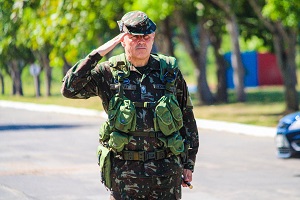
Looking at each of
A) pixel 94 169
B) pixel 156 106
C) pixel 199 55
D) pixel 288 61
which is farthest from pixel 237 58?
pixel 156 106

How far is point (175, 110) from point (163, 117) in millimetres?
148

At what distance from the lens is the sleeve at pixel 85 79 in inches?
219

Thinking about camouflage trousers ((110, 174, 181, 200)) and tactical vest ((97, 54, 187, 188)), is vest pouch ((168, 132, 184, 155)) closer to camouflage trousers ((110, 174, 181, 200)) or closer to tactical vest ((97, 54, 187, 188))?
tactical vest ((97, 54, 187, 188))

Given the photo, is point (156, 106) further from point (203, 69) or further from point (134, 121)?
point (203, 69)

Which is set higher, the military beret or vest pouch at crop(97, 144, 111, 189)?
the military beret

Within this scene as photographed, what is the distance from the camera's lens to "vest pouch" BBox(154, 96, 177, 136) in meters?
5.45

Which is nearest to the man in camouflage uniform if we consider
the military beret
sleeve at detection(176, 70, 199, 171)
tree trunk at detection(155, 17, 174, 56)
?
the military beret

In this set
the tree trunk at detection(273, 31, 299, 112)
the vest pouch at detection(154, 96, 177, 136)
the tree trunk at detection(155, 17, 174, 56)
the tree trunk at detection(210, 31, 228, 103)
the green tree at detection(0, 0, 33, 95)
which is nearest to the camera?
the vest pouch at detection(154, 96, 177, 136)

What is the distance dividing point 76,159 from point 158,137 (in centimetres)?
967

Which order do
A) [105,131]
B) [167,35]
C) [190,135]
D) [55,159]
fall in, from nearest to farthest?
[105,131]
[190,135]
[55,159]
[167,35]

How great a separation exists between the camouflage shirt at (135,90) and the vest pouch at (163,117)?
0.21 ft

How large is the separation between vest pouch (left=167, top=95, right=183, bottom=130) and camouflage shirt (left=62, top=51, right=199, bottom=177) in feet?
0.25

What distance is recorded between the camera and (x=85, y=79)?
5.58 m

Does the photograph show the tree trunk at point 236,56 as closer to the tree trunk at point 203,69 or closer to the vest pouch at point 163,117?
the tree trunk at point 203,69
